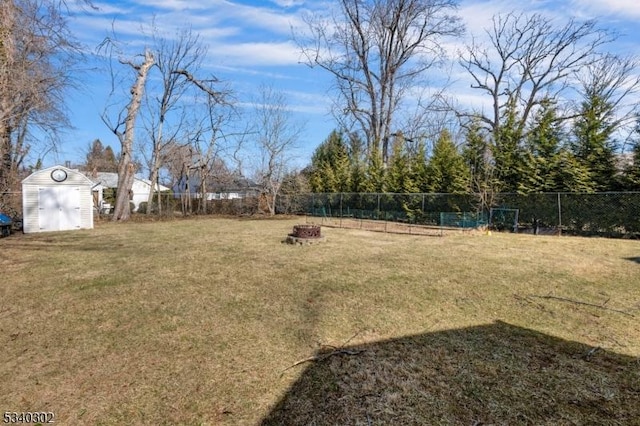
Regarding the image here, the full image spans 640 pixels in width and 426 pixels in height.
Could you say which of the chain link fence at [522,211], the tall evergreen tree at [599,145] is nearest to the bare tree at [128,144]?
the chain link fence at [522,211]

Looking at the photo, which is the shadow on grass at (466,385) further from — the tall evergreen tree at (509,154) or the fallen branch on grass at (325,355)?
the tall evergreen tree at (509,154)

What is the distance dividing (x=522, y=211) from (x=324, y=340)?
12357 millimetres

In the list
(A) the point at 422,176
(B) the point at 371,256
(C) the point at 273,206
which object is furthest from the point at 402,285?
(C) the point at 273,206

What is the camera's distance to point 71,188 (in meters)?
14.0

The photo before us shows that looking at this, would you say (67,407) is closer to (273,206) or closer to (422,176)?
(422,176)

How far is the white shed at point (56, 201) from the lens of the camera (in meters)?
13.0

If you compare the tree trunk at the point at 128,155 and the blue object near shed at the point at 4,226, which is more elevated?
the tree trunk at the point at 128,155

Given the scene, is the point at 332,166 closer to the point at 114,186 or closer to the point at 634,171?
the point at 634,171

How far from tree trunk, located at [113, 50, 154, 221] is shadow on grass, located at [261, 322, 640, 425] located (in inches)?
722

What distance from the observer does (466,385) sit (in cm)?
282

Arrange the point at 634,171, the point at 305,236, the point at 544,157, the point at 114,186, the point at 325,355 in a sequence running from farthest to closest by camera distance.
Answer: the point at 114,186 < the point at 544,157 < the point at 634,171 < the point at 305,236 < the point at 325,355

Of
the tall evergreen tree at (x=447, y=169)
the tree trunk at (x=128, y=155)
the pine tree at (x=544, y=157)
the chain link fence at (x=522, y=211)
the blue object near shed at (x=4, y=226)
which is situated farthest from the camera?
the tree trunk at (x=128, y=155)

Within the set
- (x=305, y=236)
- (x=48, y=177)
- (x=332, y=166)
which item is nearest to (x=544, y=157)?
(x=305, y=236)

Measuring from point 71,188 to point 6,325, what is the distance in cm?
1179
